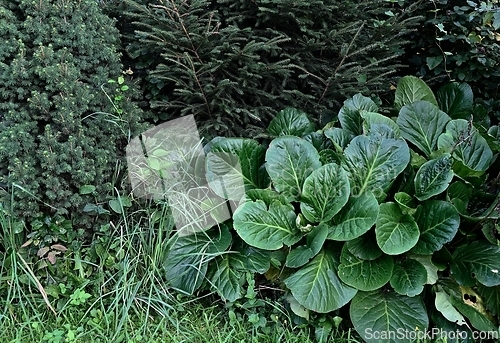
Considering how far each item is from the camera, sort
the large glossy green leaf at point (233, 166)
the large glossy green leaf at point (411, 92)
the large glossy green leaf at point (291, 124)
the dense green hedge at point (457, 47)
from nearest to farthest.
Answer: the large glossy green leaf at point (233, 166) < the large glossy green leaf at point (291, 124) < the large glossy green leaf at point (411, 92) < the dense green hedge at point (457, 47)

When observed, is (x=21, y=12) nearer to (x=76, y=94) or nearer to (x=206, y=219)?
(x=76, y=94)

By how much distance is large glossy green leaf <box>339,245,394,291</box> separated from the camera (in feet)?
6.40

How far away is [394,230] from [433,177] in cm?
34

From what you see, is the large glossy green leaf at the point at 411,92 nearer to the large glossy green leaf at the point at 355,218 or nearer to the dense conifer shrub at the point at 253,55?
the dense conifer shrub at the point at 253,55

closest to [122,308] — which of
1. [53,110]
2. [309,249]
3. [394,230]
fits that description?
[309,249]

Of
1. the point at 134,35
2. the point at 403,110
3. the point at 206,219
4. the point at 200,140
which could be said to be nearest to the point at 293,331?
the point at 206,219

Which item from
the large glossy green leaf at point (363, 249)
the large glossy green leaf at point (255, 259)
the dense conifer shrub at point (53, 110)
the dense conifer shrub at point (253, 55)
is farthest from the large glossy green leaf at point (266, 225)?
the dense conifer shrub at point (53, 110)

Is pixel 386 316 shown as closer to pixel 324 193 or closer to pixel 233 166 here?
pixel 324 193

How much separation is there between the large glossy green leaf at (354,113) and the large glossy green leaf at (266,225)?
2.10ft

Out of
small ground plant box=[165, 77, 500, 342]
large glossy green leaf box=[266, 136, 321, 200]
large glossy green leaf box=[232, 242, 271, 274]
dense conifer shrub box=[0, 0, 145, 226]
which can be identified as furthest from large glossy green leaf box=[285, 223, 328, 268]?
dense conifer shrub box=[0, 0, 145, 226]

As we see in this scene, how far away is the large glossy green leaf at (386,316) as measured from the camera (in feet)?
6.24

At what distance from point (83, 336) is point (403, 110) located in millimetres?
2019

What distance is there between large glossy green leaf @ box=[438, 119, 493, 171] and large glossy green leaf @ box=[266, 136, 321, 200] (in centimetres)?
72

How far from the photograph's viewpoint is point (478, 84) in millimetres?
3154
